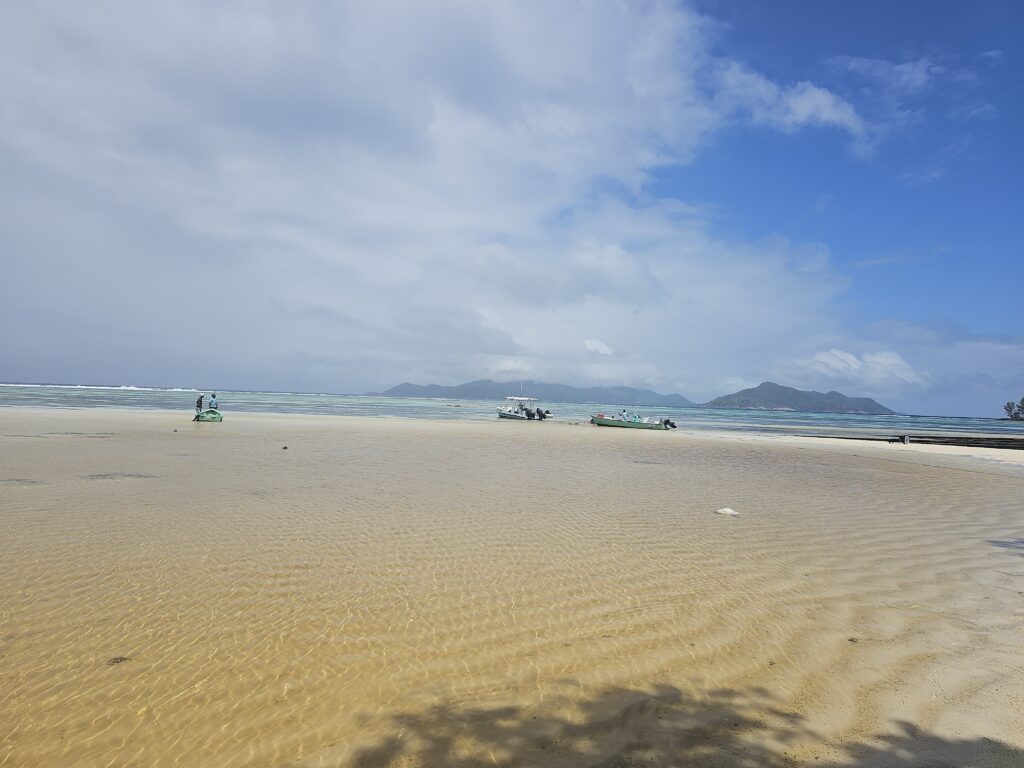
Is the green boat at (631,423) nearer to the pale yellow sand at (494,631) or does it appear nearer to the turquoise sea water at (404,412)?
the turquoise sea water at (404,412)

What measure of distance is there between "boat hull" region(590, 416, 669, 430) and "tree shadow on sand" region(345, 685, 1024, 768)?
2308 inches

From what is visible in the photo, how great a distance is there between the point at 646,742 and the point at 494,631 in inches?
91.6

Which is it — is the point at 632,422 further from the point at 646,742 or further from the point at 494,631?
the point at 646,742

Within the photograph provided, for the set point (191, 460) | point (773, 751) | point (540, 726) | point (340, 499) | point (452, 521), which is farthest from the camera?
point (191, 460)

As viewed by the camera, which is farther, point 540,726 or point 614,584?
point 614,584

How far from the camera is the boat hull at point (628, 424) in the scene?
62344 mm

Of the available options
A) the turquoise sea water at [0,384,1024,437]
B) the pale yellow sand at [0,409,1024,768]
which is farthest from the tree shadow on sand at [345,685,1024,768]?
the turquoise sea water at [0,384,1024,437]

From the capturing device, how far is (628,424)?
209ft

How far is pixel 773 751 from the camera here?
4.19 meters

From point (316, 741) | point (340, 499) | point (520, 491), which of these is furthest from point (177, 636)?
point (520, 491)

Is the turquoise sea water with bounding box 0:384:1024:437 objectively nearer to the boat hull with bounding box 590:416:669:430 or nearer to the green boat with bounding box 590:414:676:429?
the green boat with bounding box 590:414:676:429

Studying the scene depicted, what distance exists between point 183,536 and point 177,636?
14.6ft

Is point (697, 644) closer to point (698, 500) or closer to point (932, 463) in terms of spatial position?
point (698, 500)

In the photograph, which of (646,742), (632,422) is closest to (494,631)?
(646,742)
